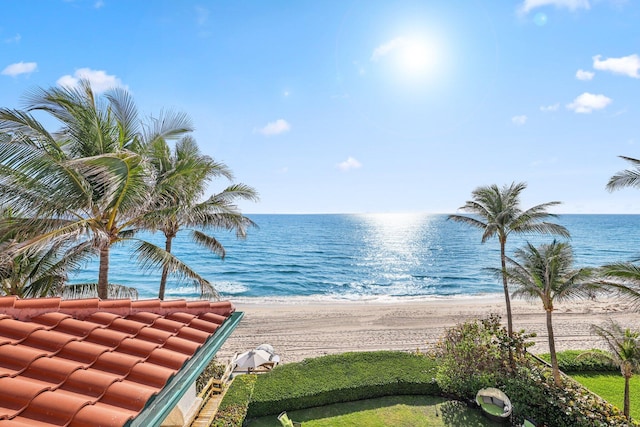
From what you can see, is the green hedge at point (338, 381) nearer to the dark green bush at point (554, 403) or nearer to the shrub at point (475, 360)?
the shrub at point (475, 360)

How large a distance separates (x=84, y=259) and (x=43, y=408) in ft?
27.3

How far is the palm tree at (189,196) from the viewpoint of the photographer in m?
8.63

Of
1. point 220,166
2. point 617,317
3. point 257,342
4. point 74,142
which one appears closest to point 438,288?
point 617,317

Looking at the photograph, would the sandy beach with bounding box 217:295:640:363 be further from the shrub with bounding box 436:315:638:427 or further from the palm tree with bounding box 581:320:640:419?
the palm tree with bounding box 581:320:640:419

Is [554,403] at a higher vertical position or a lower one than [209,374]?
lower

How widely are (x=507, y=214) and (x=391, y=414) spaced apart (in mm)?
10037

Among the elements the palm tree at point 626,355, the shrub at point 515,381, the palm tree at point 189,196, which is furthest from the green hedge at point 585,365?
the palm tree at point 189,196

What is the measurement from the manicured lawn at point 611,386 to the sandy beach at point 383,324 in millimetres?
3432

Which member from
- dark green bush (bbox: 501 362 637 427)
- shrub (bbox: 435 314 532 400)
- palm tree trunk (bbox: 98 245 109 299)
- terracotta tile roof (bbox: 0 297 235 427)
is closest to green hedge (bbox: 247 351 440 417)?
shrub (bbox: 435 314 532 400)

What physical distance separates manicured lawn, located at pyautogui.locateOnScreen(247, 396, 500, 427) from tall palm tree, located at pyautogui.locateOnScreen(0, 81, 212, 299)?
738 centimetres

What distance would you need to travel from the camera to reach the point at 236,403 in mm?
10125

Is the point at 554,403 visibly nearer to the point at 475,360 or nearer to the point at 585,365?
the point at 475,360

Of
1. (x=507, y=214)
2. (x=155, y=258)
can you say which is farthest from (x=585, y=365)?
(x=155, y=258)

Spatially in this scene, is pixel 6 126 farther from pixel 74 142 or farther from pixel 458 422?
pixel 458 422
